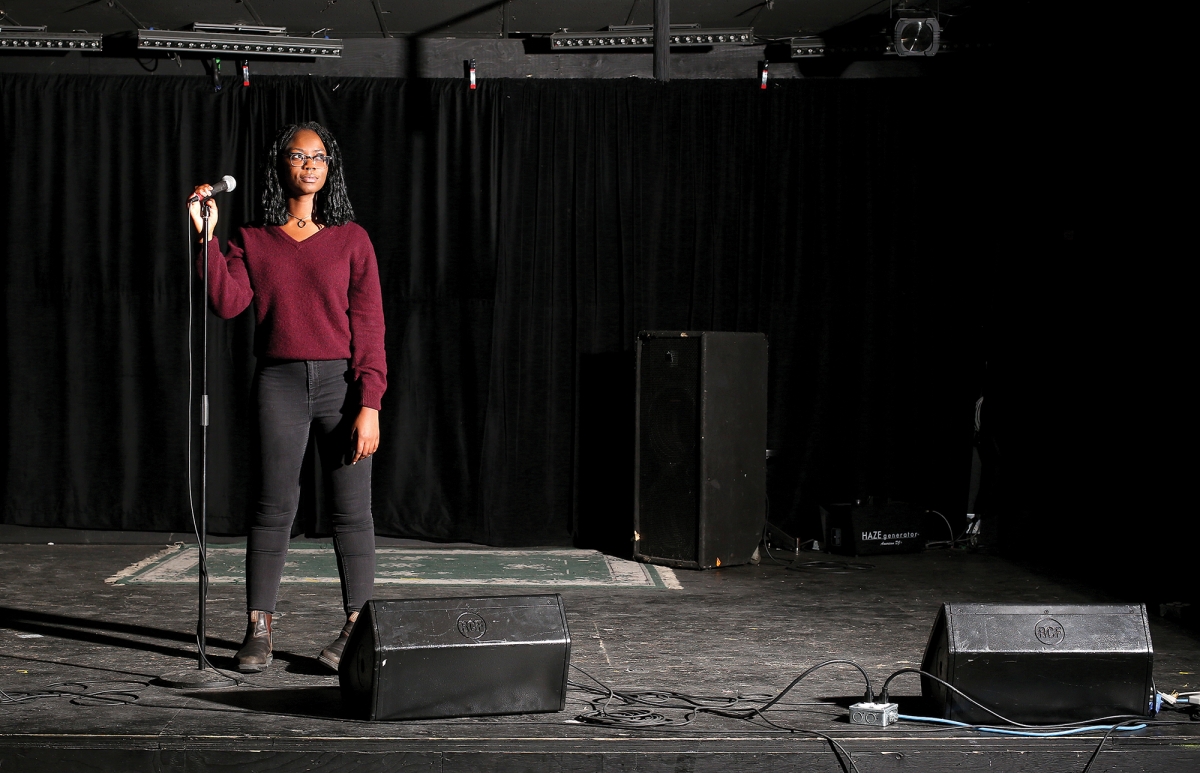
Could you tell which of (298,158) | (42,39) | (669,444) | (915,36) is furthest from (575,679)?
(42,39)

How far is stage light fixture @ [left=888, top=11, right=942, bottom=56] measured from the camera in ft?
14.9

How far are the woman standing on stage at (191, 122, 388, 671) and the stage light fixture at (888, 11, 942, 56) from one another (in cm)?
284

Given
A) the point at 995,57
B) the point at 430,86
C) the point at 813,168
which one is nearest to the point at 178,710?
the point at 430,86

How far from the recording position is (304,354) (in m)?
2.59

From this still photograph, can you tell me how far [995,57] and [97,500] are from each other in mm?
4885

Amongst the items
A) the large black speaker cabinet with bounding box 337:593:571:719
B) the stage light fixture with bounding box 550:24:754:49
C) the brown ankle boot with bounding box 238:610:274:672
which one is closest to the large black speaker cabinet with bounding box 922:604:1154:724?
the large black speaker cabinet with bounding box 337:593:571:719

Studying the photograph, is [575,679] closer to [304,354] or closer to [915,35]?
[304,354]

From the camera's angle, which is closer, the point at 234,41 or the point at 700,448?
the point at 700,448

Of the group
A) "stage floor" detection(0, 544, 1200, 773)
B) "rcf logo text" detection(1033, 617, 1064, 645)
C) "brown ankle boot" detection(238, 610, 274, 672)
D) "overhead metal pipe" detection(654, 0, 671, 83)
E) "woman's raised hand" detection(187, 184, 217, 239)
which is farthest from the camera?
"overhead metal pipe" detection(654, 0, 671, 83)

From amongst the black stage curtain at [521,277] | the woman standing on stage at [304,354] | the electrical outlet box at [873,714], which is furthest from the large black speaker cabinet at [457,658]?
the black stage curtain at [521,277]

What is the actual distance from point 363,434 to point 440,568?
2.03m

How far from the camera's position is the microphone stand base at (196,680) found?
96.8 inches

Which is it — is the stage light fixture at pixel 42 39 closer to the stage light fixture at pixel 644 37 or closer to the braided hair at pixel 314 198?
the stage light fixture at pixel 644 37

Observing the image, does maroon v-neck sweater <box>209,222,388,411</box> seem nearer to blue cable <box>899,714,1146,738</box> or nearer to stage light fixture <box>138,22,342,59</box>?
blue cable <box>899,714,1146,738</box>
